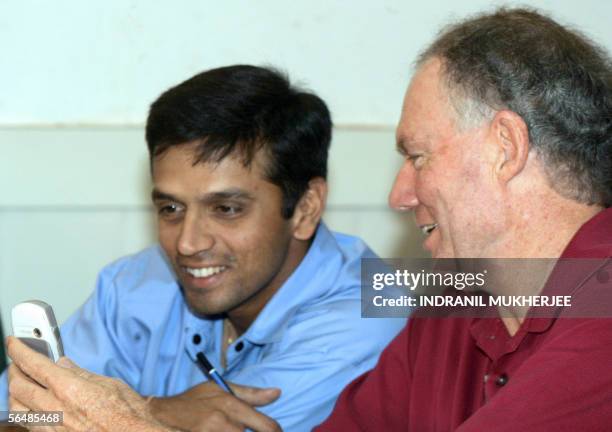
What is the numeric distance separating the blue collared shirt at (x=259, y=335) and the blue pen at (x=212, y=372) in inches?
2.1

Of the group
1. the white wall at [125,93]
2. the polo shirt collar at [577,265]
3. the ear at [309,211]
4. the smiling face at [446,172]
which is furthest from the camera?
the white wall at [125,93]

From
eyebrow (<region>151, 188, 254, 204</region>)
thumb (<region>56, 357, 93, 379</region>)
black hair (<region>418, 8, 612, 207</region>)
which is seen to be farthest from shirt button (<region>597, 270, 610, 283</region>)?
eyebrow (<region>151, 188, 254, 204</region>)

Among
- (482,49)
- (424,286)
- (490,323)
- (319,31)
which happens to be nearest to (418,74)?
(482,49)

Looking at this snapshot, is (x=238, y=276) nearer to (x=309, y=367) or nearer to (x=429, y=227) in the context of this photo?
(x=309, y=367)

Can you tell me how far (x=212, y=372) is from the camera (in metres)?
1.97

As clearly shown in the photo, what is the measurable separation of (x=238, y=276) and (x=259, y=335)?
0.14 m

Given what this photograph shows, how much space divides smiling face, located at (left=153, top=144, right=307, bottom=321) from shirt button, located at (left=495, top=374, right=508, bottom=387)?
28.8 inches

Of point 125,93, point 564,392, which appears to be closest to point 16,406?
point 564,392

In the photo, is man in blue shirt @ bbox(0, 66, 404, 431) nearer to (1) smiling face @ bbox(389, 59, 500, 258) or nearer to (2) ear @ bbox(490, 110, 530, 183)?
(1) smiling face @ bbox(389, 59, 500, 258)

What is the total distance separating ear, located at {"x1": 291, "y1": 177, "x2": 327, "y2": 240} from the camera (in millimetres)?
2176

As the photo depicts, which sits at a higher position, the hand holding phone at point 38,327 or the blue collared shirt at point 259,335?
the hand holding phone at point 38,327

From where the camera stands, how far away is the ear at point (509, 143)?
147 cm

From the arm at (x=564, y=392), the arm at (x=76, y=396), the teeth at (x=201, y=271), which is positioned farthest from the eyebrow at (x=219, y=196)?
the arm at (x=564, y=392)

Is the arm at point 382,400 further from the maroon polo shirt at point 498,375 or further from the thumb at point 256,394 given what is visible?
the thumb at point 256,394
